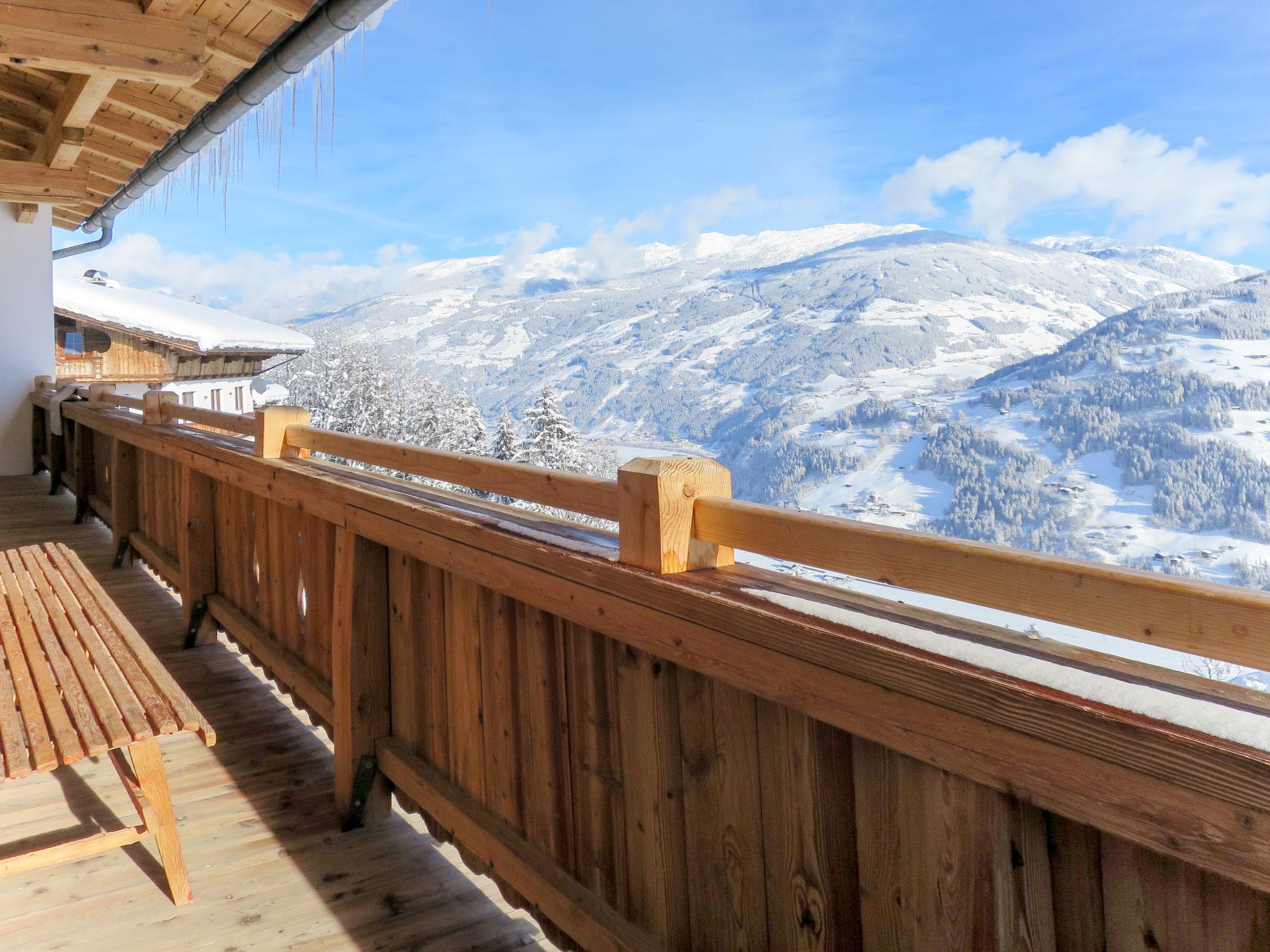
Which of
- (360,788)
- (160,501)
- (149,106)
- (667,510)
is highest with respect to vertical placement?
(149,106)

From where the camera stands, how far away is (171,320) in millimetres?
13219

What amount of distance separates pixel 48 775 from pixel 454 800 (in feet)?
4.57

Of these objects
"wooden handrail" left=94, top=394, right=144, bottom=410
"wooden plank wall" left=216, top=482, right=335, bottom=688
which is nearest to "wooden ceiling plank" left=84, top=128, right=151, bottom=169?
"wooden handrail" left=94, top=394, right=144, bottom=410

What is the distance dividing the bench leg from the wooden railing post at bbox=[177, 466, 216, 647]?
1700mm

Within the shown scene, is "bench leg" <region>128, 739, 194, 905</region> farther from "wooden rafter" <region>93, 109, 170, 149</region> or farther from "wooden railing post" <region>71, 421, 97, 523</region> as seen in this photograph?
"wooden rafter" <region>93, 109, 170, 149</region>

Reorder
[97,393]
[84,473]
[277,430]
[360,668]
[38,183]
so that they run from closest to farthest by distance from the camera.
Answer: [360,668], [277,430], [97,393], [38,183], [84,473]

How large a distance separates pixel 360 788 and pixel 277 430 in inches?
43.7

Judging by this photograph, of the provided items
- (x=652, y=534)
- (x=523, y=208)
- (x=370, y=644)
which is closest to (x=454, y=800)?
(x=370, y=644)

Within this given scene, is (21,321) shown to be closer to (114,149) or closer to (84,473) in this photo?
(114,149)

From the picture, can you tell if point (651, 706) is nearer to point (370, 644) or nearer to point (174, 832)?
point (370, 644)

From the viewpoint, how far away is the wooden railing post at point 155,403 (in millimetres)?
3871

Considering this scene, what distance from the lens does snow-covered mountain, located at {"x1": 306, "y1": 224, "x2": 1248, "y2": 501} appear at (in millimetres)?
5715

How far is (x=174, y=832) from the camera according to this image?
1.74 metres

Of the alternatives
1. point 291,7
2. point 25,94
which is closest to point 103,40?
point 291,7
